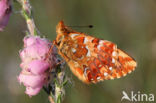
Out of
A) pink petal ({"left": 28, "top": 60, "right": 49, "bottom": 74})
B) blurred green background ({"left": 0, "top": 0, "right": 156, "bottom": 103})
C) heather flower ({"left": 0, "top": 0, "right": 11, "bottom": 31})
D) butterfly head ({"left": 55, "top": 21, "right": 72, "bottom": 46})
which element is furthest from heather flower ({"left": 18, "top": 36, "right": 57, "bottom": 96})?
blurred green background ({"left": 0, "top": 0, "right": 156, "bottom": 103})

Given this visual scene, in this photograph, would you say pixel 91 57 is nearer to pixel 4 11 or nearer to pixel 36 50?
pixel 36 50

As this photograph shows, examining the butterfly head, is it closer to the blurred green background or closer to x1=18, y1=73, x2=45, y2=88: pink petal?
x1=18, y1=73, x2=45, y2=88: pink petal

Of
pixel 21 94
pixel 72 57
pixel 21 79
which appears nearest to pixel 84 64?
pixel 72 57

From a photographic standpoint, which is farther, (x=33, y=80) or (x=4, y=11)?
(x=4, y=11)

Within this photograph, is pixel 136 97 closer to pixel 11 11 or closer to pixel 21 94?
pixel 21 94

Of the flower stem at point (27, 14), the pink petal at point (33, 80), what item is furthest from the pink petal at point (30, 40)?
the pink petal at point (33, 80)

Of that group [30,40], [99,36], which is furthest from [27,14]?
[99,36]
